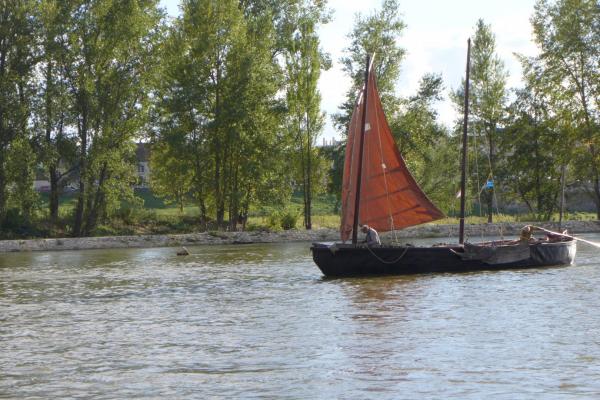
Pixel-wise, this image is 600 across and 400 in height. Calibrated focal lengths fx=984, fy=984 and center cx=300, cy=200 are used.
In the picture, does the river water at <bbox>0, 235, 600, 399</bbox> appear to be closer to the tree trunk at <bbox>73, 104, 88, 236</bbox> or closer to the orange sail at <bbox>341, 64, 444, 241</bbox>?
the orange sail at <bbox>341, 64, 444, 241</bbox>

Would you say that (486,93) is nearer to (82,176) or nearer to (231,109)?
(231,109)

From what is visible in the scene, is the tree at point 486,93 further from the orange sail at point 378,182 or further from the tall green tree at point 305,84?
the orange sail at point 378,182

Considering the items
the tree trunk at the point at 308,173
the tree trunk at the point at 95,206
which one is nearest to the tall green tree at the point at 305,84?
the tree trunk at the point at 308,173

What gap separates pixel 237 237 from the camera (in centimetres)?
7194

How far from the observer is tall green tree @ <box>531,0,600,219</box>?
80.5 meters

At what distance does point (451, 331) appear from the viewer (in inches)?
919

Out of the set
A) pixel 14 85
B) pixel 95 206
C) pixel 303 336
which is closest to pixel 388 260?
pixel 303 336

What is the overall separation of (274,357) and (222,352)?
142cm

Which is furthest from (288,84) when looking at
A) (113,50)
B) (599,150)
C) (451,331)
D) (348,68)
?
(451,331)

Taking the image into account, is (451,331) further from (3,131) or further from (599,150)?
(599,150)

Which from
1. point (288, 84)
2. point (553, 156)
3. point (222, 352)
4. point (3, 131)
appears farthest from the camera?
point (553, 156)

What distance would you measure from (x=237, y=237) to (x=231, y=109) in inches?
397

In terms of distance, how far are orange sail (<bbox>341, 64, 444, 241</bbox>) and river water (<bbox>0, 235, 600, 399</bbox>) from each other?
114 inches

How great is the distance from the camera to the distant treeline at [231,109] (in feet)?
229
